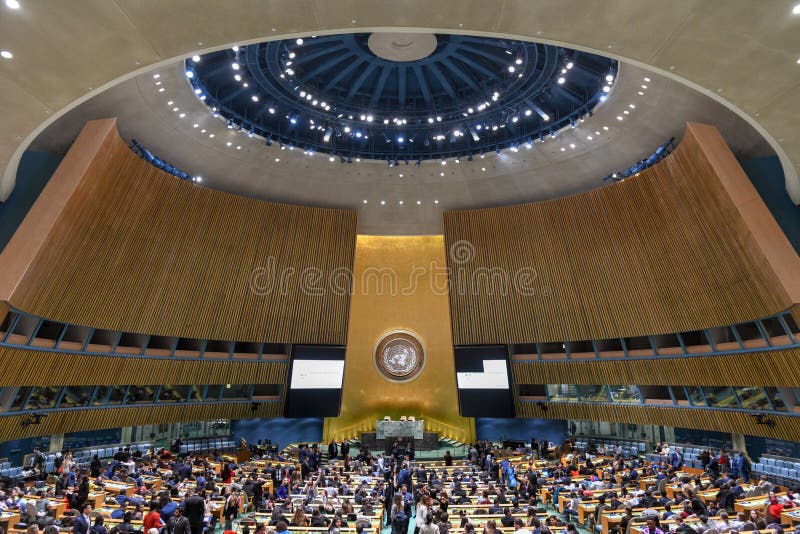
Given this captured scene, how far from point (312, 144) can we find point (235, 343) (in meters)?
8.36

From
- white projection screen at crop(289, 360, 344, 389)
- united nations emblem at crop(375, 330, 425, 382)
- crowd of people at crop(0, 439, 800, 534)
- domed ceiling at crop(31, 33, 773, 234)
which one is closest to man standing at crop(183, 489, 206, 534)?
crowd of people at crop(0, 439, 800, 534)

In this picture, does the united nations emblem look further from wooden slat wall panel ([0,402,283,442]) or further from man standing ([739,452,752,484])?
man standing ([739,452,752,484])

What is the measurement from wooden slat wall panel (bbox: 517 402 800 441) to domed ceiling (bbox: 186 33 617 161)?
33.5ft

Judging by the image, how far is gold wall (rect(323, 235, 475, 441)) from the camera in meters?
23.4

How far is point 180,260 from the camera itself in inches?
682

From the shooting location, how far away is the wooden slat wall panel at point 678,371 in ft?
42.5

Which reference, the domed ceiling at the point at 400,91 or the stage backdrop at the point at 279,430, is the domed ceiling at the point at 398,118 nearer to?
the domed ceiling at the point at 400,91

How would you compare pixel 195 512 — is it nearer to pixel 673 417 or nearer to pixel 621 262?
pixel 673 417

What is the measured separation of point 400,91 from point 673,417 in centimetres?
1461

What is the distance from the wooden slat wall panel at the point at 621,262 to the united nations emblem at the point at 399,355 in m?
3.56

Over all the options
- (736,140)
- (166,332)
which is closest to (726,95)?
(736,140)

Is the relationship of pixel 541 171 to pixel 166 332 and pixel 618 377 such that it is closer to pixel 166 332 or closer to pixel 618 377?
pixel 618 377

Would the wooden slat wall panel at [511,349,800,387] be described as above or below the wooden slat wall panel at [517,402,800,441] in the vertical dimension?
above

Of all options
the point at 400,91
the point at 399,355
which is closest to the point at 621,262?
the point at 400,91
